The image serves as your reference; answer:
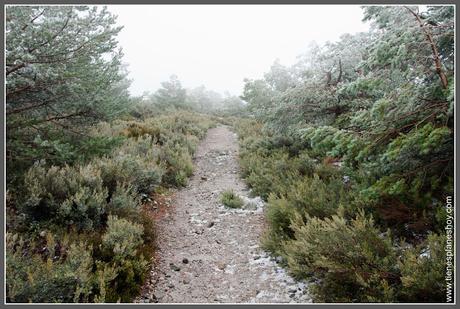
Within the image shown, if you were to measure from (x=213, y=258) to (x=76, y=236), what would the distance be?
7.64ft

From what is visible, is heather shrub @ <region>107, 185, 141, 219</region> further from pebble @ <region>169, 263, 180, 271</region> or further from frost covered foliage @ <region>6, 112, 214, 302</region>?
pebble @ <region>169, 263, 180, 271</region>

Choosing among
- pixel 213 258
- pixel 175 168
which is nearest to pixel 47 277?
pixel 213 258

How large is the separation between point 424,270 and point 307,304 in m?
1.49

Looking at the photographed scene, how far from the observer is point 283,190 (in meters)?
7.27

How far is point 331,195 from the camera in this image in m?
6.15

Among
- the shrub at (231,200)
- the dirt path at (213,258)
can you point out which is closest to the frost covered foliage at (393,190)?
the dirt path at (213,258)

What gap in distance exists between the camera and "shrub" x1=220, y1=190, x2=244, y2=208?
7.69 m

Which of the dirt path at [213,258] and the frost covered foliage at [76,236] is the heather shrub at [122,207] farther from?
the dirt path at [213,258]

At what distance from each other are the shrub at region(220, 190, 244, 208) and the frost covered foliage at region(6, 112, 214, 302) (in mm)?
2000

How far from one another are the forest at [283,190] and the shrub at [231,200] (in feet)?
4.97

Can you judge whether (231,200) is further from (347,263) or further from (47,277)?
(47,277)

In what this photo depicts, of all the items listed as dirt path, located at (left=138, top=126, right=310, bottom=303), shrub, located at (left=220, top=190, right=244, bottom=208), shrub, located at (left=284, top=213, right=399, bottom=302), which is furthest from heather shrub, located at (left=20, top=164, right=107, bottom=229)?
shrub, located at (left=284, top=213, right=399, bottom=302)

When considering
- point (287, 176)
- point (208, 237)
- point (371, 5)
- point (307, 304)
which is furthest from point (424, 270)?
point (287, 176)

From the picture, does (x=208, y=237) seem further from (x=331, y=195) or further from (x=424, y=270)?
(x=424, y=270)
